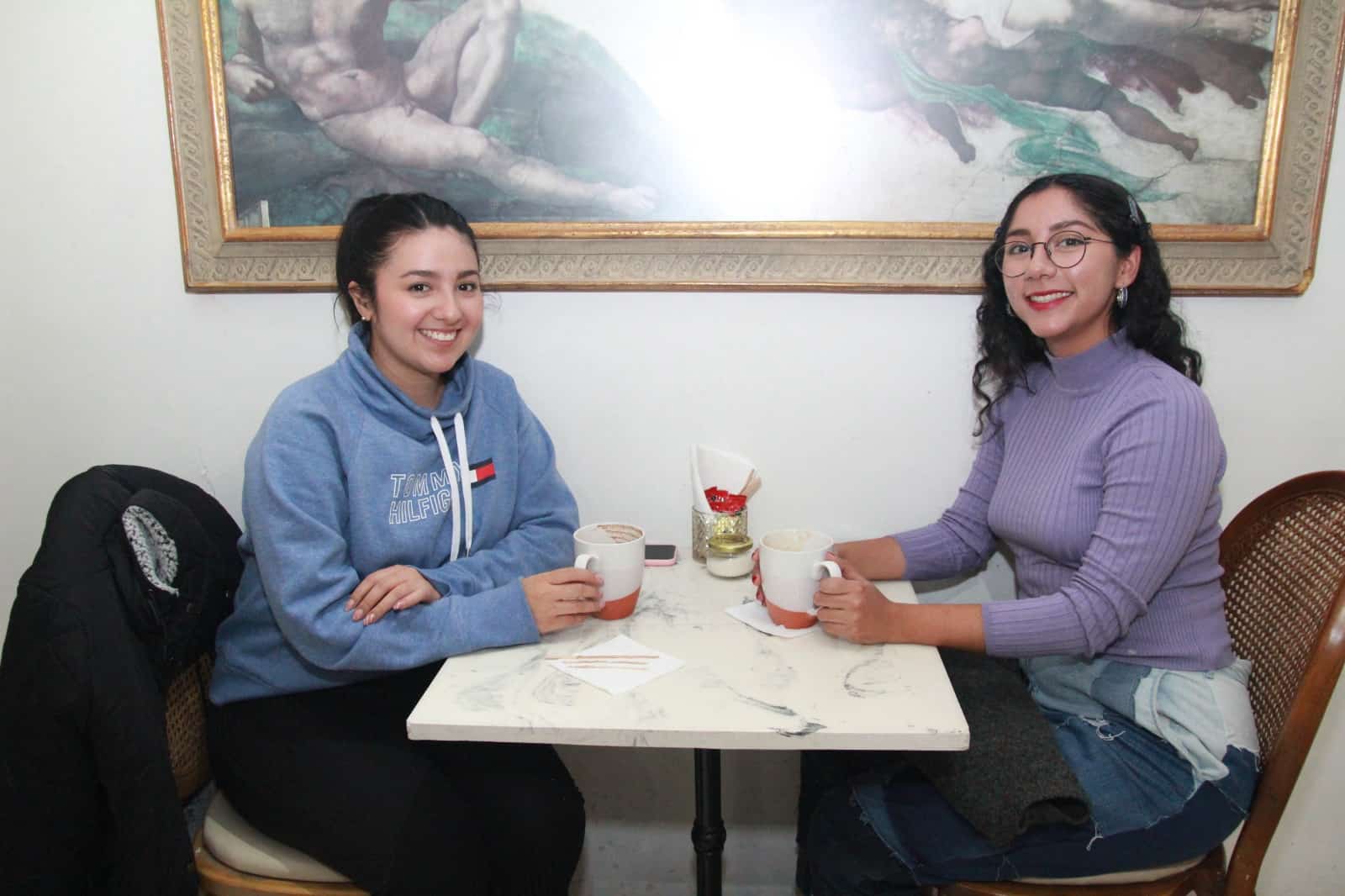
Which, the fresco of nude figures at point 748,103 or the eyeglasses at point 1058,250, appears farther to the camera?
the fresco of nude figures at point 748,103

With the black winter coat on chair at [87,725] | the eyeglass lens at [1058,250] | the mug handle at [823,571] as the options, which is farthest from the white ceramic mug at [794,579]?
the black winter coat on chair at [87,725]

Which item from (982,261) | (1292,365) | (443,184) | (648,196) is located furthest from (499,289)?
(1292,365)

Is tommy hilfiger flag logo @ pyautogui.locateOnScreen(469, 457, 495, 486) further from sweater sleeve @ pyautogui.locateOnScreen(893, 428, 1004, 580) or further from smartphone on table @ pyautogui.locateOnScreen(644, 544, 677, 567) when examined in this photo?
sweater sleeve @ pyautogui.locateOnScreen(893, 428, 1004, 580)

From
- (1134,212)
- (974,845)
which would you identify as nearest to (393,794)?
(974,845)

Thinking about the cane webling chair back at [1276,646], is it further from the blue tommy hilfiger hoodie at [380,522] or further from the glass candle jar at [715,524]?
the blue tommy hilfiger hoodie at [380,522]

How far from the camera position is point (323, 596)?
1.18 meters

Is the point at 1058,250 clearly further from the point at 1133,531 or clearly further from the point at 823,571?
the point at 823,571

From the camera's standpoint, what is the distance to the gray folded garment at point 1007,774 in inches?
41.7

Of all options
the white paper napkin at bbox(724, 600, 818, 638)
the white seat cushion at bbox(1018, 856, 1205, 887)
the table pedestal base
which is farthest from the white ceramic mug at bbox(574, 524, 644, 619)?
the white seat cushion at bbox(1018, 856, 1205, 887)

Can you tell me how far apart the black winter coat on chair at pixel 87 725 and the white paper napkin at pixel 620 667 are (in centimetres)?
53

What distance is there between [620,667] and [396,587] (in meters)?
0.34

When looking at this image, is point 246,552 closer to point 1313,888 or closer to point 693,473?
point 693,473

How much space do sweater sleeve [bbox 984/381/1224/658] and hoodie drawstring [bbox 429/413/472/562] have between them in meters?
0.77

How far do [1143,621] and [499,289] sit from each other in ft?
3.72
